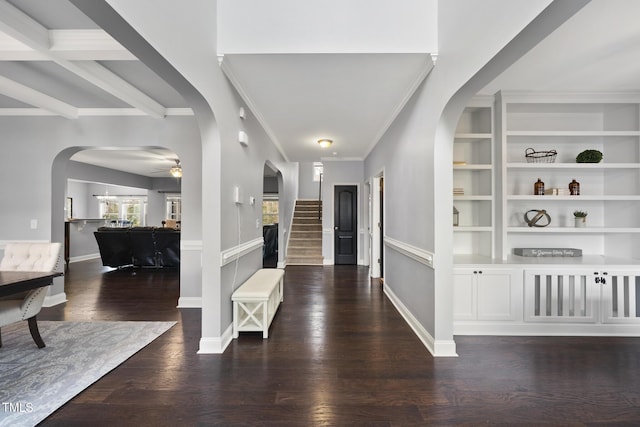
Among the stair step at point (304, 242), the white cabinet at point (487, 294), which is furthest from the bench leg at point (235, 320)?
the stair step at point (304, 242)

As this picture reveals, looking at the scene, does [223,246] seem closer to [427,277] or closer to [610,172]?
[427,277]

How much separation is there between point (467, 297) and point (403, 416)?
1592 millimetres

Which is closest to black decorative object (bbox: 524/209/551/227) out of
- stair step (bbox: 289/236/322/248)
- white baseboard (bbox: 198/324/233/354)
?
white baseboard (bbox: 198/324/233/354)

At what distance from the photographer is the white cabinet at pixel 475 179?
3.32m

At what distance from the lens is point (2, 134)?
410 centimetres

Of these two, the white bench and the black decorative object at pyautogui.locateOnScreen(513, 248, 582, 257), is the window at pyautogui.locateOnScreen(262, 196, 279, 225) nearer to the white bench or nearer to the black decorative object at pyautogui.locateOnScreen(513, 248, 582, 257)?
the white bench

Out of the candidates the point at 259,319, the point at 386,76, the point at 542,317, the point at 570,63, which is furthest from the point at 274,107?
the point at 542,317

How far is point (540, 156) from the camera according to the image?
3363mm

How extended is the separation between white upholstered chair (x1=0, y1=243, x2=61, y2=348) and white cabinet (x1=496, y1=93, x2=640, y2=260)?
15.3 feet

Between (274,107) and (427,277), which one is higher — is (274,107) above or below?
above

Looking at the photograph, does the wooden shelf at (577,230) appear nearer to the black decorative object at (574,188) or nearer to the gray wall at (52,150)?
the black decorative object at (574,188)

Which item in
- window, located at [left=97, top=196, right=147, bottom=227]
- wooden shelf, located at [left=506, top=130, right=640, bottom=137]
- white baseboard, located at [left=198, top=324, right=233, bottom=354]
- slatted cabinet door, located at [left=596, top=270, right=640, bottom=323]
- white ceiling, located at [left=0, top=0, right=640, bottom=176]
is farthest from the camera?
window, located at [left=97, top=196, right=147, bottom=227]

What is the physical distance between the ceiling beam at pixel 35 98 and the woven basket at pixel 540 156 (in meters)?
5.76

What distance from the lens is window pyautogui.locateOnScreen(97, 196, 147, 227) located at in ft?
33.1
